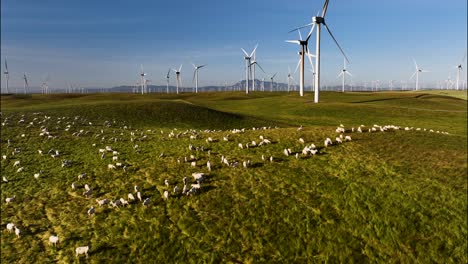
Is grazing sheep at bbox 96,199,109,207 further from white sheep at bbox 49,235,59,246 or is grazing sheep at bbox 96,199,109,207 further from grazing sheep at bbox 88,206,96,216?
white sheep at bbox 49,235,59,246

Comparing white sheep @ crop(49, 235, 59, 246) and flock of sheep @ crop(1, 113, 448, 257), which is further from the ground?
flock of sheep @ crop(1, 113, 448, 257)

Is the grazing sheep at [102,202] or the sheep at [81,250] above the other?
the grazing sheep at [102,202]

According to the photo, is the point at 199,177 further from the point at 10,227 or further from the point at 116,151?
the point at 116,151

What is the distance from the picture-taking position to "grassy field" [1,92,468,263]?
11.9 m

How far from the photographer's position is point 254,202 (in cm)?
1431

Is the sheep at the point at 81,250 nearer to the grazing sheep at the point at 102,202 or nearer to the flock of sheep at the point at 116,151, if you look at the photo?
the flock of sheep at the point at 116,151

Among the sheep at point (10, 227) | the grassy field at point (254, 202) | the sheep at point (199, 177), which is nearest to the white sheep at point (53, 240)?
the grassy field at point (254, 202)

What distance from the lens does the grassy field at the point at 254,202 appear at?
11.9 meters

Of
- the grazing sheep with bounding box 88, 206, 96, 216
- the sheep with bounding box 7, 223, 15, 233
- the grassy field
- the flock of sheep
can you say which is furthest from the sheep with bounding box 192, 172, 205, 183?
the sheep with bounding box 7, 223, 15, 233

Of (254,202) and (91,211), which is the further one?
(254,202)

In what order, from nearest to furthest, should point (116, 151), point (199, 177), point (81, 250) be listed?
point (81, 250) < point (199, 177) < point (116, 151)

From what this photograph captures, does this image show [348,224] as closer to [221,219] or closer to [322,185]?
[322,185]

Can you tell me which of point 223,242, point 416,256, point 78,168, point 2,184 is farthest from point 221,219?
point 2,184

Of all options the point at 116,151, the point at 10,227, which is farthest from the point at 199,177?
the point at 116,151
